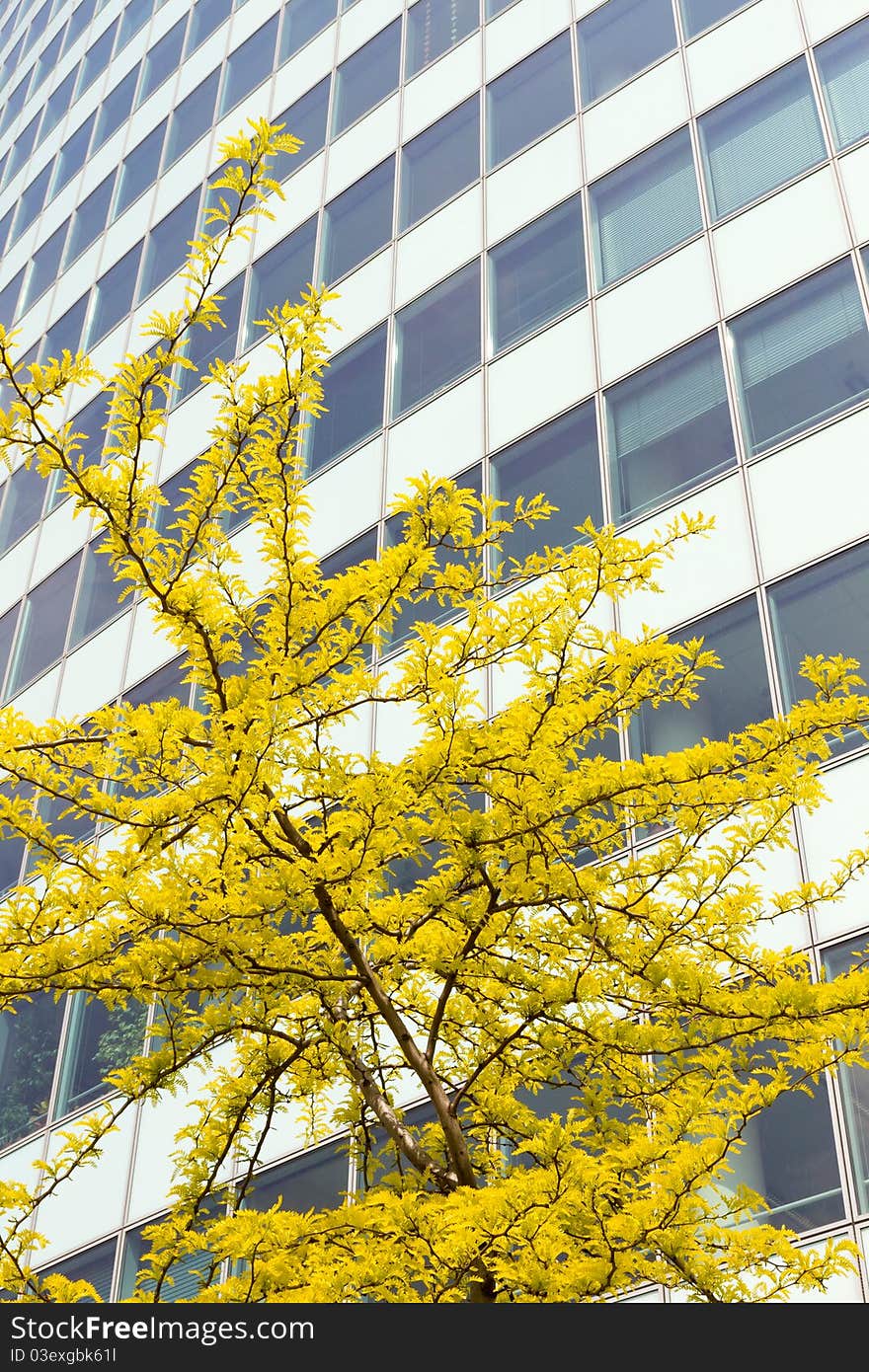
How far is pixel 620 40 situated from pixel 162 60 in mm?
14146

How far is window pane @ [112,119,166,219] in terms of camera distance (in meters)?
26.2

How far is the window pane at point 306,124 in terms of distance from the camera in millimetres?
21875

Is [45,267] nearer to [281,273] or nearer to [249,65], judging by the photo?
[249,65]

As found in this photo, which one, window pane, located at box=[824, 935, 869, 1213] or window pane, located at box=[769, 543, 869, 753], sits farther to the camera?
window pane, located at box=[769, 543, 869, 753]

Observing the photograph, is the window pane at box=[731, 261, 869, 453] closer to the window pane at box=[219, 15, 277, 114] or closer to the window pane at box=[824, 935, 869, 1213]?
the window pane at box=[824, 935, 869, 1213]

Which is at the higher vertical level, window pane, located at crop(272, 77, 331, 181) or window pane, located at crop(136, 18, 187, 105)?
window pane, located at crop(136, 18, 187, 105)

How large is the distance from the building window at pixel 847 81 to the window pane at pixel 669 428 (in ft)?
8.86

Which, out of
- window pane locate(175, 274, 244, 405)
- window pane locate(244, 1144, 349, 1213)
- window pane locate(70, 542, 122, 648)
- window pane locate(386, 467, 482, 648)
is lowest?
window pane locate(244, 1144, 349, 1213)

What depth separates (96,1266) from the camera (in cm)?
1409

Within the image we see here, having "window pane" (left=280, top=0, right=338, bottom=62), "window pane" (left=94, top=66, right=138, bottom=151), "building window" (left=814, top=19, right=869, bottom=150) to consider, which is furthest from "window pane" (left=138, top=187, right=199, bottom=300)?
"building window" (left=814, top=19, right=869, bottom=150)

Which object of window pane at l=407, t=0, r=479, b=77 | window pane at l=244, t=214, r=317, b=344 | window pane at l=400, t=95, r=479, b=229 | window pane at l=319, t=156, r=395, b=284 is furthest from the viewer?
window pane at l=244, t=214, r=317, b=344

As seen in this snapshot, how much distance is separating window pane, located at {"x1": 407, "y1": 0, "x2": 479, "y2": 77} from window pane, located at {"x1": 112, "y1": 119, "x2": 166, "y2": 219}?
22.9ft

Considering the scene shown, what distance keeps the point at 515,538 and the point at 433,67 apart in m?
9.87
